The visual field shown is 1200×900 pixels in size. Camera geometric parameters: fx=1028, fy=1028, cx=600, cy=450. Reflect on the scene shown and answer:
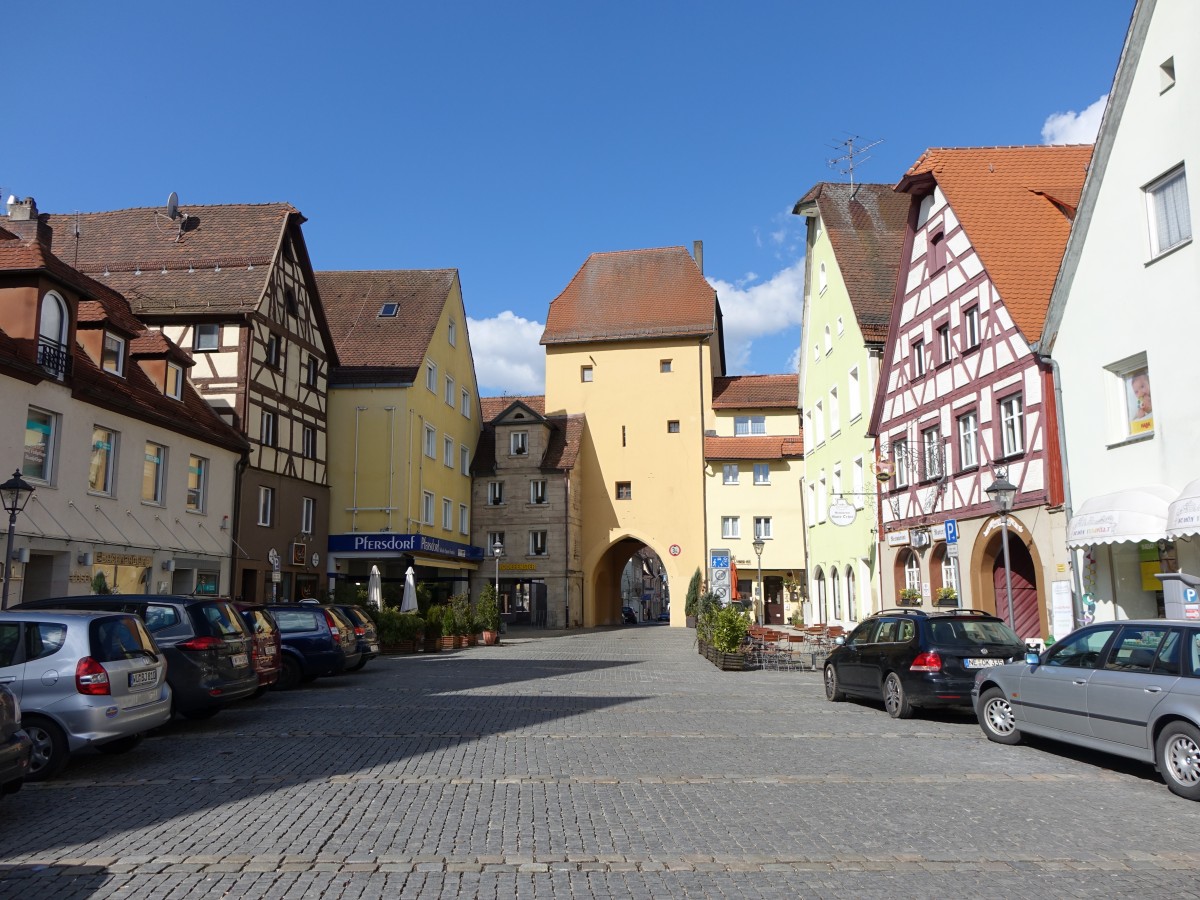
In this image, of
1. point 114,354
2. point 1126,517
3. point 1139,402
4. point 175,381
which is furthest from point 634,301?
point 1126,517

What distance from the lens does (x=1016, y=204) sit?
78.0 feet

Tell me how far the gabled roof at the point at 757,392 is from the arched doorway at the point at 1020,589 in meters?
24.6

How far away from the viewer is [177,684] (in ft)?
38.5

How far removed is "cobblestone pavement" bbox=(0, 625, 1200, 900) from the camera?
19.6 feet

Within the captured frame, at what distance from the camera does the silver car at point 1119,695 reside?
28.1ft

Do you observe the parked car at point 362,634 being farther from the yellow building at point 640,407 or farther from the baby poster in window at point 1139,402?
the yellow building at point 640,407

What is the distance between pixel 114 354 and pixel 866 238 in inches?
897

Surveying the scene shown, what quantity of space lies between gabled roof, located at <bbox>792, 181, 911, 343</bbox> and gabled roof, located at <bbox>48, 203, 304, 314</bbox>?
17705 mm

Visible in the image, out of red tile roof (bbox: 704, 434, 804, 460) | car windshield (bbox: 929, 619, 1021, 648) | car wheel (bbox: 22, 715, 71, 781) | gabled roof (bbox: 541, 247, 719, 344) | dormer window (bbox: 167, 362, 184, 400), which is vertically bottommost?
car wheel (bbox: 22, 715, 71, 781)

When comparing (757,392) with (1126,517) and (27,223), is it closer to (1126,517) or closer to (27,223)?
(27,223)

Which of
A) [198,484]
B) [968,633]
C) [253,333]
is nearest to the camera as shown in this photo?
[968,633]

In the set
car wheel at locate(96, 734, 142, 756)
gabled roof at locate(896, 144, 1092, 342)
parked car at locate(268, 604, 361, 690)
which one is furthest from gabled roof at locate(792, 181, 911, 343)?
car wheel at locate(96, 734, 142, 756)

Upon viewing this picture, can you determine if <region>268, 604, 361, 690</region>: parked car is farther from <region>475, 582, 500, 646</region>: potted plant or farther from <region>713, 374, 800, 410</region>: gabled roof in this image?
<region>713, 374, 800, 410</region>: gabled roof

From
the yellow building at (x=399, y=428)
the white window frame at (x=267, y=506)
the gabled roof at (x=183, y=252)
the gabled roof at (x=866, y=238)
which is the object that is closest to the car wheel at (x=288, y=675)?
the white window frame at (x=267, y=506)
